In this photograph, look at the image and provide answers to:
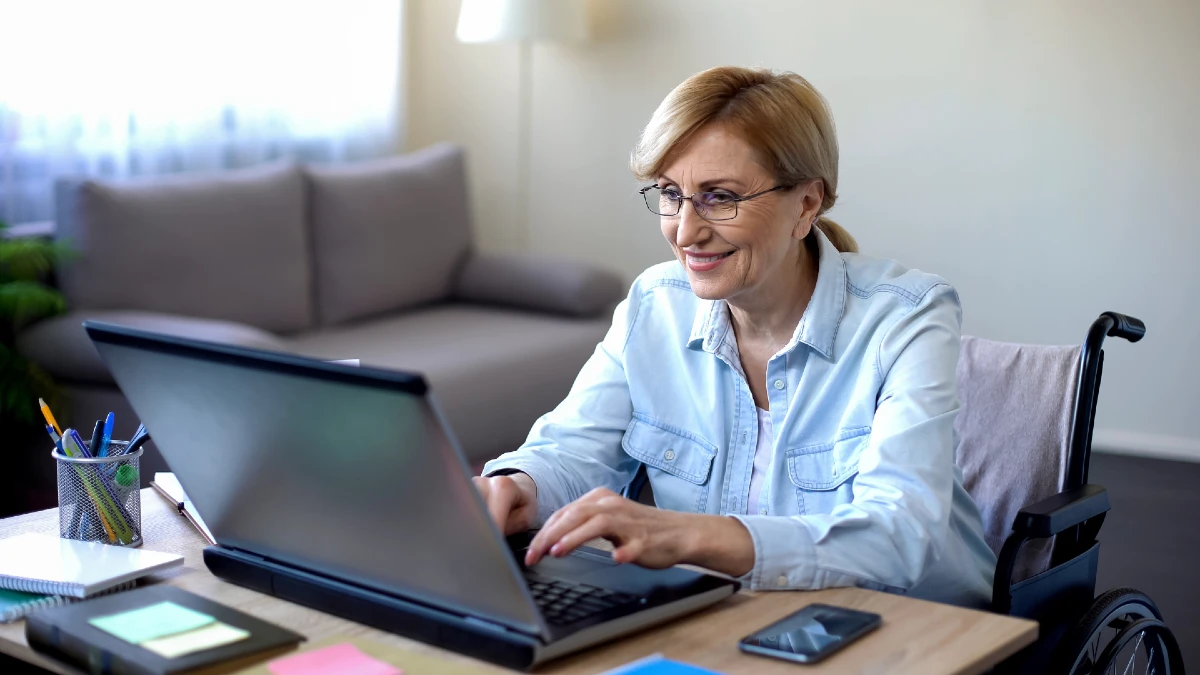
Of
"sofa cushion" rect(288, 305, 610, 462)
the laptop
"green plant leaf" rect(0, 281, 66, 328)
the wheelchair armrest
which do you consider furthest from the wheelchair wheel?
"green plant leaf" rect(0, 281, 66, 328)

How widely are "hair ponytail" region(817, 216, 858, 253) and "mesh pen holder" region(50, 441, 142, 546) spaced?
92 centimetres

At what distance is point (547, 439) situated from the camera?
161 centimetres

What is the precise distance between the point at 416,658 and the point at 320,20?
379cm

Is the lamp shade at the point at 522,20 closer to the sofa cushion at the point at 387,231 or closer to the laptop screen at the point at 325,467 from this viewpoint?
the sofa cushion at the point at 387,231

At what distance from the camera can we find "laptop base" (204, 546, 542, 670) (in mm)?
984

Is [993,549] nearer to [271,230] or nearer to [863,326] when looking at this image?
[863,326]

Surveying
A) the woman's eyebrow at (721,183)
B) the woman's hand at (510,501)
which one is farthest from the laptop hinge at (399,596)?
the woman's eyebrow at (721,183)

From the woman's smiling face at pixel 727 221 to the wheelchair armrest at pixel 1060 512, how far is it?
418mm

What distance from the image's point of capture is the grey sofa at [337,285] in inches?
125

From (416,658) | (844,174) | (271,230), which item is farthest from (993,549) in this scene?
(844,174)

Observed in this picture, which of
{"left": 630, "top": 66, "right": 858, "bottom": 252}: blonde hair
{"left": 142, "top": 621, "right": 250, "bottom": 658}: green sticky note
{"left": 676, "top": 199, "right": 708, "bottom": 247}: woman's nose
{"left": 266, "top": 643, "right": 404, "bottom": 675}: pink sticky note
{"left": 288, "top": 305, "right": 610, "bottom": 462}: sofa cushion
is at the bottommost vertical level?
{"left": 288, "top": 305, "right": 610, "bottom": 462}: sofa cushion

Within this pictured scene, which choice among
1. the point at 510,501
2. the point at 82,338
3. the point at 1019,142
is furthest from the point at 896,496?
the point at 1019,142

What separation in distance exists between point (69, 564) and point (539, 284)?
2.94m

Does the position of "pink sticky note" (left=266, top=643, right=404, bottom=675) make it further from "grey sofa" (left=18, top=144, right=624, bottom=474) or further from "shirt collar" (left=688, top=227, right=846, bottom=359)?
"grey sofa" (left=18, top=144, right=624, bottom=474)
